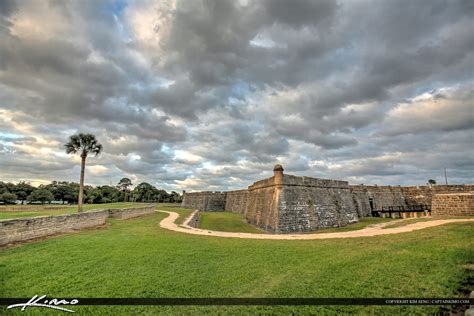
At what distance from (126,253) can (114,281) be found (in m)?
2.72

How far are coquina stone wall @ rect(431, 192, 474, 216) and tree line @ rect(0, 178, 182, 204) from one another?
5495cm

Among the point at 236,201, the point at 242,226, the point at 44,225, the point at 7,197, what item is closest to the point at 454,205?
the point at 242,226

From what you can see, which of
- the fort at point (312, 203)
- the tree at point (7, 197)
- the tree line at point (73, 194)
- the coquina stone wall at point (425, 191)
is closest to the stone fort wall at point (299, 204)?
the fort at point (312, 203)

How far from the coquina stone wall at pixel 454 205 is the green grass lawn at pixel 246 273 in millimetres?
9957

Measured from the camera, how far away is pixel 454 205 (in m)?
16.0

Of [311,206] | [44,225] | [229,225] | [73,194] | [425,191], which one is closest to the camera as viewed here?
[44,225]

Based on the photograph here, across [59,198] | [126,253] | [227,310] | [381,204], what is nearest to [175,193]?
[59,198]

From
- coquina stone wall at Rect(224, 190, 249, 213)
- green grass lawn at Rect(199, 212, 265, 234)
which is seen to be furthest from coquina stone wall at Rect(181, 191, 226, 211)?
green grass lawn at Rect(199, 212, 265, 234)

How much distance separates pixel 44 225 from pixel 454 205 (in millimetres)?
25926

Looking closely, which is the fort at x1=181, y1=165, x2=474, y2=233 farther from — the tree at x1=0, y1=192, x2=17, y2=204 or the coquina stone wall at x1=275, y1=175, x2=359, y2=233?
the tree at x1=0, y1=192, x2=17, y2=204

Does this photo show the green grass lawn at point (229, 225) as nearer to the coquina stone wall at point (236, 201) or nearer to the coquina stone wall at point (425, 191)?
the coquina stone wall at point (236, 201)

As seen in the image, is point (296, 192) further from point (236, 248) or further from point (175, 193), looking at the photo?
point (175, 193)

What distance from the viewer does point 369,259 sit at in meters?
6.03

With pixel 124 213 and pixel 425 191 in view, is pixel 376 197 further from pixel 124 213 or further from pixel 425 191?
pixel 124 213
